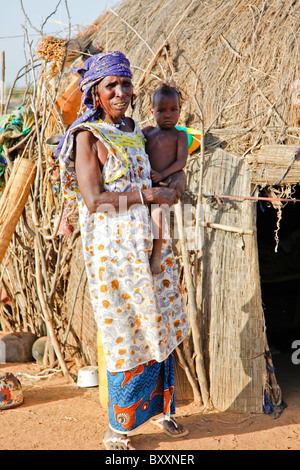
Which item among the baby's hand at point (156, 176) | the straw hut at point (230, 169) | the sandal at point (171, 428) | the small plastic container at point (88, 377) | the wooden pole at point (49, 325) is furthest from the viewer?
the wooden pole at point (49, 325)

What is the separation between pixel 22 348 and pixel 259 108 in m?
3.13

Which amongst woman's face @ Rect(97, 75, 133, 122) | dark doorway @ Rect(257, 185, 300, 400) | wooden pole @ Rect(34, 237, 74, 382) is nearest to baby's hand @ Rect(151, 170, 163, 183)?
woman's face @ Rect(97, 75, 133, 122)

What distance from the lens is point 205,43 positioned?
13.8 ft

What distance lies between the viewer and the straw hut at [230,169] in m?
3.69

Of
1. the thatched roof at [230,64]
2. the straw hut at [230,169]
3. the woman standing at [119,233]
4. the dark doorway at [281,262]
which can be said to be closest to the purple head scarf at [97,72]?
the woman standing at [119,233]

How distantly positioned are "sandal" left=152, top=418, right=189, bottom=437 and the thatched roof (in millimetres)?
2010

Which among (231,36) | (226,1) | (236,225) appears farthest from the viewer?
(226,1)

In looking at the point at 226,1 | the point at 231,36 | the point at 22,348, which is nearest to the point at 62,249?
the point at 22,348

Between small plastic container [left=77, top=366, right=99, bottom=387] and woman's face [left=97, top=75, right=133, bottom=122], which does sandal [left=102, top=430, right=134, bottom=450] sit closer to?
small plastic container [left=77, top=366, right=99, bottom=387]

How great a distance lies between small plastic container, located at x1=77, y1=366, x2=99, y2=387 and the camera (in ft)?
13.6

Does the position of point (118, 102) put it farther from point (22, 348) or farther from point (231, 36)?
point (22, 348)

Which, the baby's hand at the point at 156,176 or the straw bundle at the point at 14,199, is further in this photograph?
the straw bundle at the point at 14,199

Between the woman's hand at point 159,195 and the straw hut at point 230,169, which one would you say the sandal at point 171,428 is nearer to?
the straw hut at point 230,169

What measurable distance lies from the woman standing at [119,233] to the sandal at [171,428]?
0.31 metres
